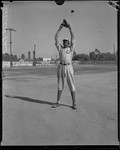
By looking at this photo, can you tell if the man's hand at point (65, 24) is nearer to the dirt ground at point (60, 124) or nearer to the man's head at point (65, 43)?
the man's head at point (65, 43)

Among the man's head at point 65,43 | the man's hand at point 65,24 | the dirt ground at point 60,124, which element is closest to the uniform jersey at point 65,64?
the man's head at point 65,43

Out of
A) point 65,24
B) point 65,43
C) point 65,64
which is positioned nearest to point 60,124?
point 65,64

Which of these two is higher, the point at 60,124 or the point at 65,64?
the point at 65,64

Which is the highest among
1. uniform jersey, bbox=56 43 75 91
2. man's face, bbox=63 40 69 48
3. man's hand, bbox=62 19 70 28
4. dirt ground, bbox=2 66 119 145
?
man's hand, bbox=62 19 70 28

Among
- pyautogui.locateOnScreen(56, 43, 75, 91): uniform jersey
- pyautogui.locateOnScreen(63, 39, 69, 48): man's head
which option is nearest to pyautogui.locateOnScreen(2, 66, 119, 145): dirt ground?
pyautogui.locateOnScreen(56, 43, 75, 91): uniform jersey

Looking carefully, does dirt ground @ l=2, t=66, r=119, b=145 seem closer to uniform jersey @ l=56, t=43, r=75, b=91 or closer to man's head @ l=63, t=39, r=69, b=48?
uniform jersey @ l=56, t=43, r=75, b=91

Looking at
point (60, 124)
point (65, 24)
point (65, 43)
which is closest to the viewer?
point (60, 124)

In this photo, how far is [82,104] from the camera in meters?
3.81

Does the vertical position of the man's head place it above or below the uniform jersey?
above

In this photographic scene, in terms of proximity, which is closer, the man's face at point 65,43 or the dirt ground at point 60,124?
the dirt ground at point 60,124

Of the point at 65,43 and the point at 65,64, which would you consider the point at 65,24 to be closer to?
the point at 65,43
